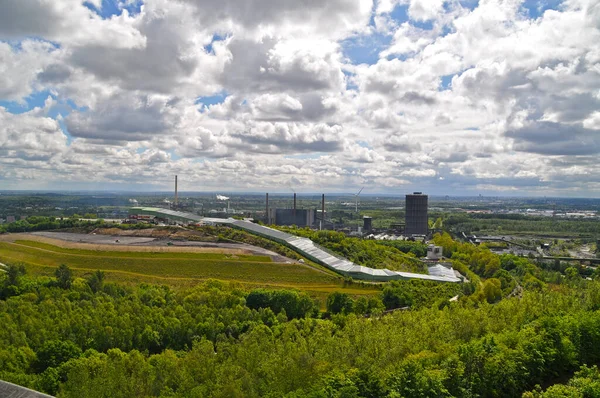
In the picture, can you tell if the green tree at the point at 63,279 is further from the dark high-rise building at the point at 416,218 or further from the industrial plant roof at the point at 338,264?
the dark high-rise building at the point at 416,218

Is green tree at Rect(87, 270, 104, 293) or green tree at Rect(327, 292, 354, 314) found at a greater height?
green tree at Rect(87, 270, 104, 293)

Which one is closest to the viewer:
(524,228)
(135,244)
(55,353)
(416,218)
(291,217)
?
(55,353)

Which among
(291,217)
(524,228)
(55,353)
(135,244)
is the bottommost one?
(524,228)

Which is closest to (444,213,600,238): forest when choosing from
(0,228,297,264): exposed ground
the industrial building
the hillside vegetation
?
the industrial building

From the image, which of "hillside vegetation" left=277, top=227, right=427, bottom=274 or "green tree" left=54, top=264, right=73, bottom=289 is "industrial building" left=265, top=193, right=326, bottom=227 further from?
"green tree" left=54, top=264, right=73, bottom=289

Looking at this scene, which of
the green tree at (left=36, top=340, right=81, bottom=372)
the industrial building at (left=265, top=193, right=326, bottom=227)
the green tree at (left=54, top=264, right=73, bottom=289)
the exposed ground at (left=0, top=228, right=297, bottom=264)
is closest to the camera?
the green tree at (left=36, top=340, right=81, bottom=372)

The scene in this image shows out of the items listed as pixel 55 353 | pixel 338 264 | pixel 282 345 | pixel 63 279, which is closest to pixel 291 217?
pixel 338 264

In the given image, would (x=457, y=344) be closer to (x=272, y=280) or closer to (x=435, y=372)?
(x=435, y=372)

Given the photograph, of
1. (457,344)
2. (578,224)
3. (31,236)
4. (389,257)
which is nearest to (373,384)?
(457,344)

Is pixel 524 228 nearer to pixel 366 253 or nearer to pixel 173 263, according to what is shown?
pixel 366 253
